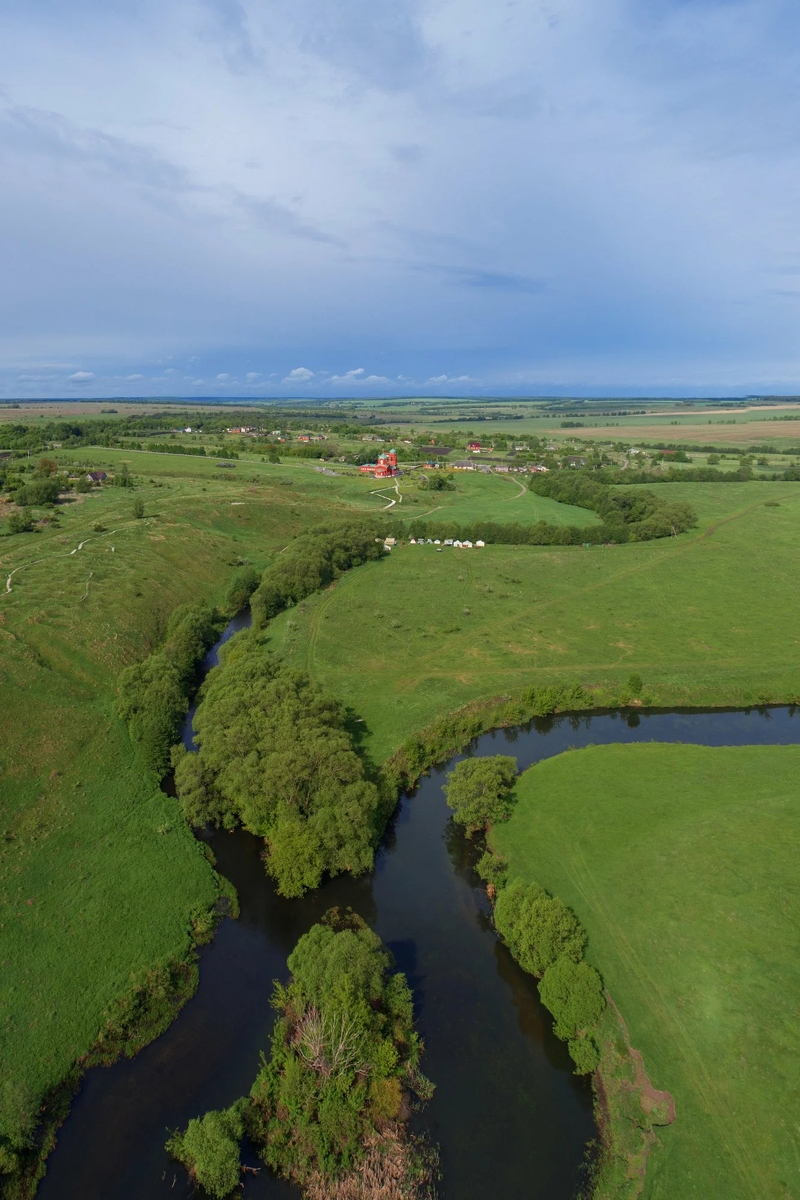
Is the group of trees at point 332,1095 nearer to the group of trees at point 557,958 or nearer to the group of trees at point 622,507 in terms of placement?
the group of trees at point 557,958

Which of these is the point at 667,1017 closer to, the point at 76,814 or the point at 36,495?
the point at 76,814

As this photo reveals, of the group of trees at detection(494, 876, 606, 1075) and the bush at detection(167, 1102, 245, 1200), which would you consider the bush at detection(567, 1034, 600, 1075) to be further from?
the bush at detection(167, 1102, 245, 1200)

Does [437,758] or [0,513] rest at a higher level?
[0,513]

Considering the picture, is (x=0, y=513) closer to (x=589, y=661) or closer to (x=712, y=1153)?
(x=589, y=661)

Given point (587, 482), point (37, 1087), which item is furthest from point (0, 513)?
point (587, 482)

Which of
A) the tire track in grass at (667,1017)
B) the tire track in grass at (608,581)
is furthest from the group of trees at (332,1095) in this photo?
the tire track in grass at (608,581)

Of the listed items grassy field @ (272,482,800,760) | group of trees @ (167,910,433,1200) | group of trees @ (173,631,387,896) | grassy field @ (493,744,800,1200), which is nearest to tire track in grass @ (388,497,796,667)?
grassy field @ (272,482,800,760)
